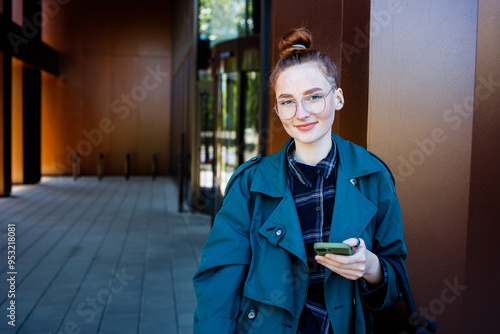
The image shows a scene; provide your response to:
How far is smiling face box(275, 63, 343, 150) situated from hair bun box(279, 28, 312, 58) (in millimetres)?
69

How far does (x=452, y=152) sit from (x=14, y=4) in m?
11.9

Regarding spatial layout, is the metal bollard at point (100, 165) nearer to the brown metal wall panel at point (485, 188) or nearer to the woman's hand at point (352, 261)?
the brown metal wall panel at point (485, 188)

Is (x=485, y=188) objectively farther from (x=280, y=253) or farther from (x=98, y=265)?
(x=98, y=265)

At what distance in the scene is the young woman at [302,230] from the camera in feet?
4.31

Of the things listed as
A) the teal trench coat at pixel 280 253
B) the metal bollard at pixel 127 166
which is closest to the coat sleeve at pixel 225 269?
the teal trench coat at pixel 280 253

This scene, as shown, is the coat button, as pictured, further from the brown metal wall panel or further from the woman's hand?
the brown metal wall panel

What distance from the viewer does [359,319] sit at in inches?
52.7

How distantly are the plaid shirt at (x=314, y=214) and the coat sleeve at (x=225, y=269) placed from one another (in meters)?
0.16

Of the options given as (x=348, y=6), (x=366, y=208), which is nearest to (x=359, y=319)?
(x=366, y=208)

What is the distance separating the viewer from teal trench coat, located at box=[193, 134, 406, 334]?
1311 mm

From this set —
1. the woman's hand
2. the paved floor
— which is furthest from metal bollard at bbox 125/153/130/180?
the woman's hand

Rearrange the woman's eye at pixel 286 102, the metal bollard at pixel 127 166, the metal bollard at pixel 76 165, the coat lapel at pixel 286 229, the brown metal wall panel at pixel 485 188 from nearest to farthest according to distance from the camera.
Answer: the coat lapel at pixel 286 229
the woman's eye at pixel 286 102
the brown metal wall panel at pixel 485 188
the metal bollard at pixel 76 165
the metal bollard at pixel 127 166

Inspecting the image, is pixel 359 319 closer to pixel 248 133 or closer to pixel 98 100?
pixel 248 133

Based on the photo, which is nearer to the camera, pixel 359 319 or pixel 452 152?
pixel 359 319
